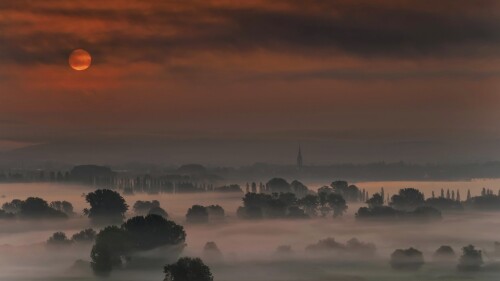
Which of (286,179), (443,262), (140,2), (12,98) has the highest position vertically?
(140,2)

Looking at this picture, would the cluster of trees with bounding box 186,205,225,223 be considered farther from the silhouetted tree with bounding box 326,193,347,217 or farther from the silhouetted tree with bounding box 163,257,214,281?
the silhouetted tree with bounding box 326,193,347,217

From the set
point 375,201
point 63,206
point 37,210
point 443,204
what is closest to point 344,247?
point 375,201

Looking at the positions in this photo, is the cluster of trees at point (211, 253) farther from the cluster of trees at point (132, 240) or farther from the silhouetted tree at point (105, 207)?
the silhouetted tree at point (105, 207)

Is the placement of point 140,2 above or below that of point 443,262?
above

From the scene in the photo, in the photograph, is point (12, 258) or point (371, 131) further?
point (371, 131)

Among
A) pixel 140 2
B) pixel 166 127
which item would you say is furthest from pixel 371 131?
pixel 140 2

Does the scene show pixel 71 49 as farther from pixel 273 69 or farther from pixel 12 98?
pixel 273 69
